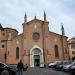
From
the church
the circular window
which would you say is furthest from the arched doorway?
the circular window

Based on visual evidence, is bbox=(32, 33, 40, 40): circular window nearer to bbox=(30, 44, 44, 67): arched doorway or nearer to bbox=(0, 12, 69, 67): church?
bbox=(0, 12, 69, 67): church

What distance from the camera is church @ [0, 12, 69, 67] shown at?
2026 inches

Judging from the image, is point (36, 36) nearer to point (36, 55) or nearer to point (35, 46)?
point (35, 46)

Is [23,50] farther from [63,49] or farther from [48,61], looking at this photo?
[63,49]

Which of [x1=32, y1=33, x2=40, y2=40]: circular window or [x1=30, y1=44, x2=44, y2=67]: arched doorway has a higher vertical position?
[x1=32, y1=33, x2=40, y2=40]: circular window

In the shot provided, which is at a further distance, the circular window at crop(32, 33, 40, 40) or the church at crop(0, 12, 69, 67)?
the circular window at crop(32, 33, 40, 40)

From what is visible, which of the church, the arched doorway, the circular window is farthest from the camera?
the circular window

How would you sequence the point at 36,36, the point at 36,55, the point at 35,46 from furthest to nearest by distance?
the point at 36,36, the point at 36,55, the point at 35,46

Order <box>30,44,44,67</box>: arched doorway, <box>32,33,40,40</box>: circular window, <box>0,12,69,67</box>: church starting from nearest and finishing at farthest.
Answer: <box>0,12,69,67</box>: church → <box>30,44,44,67</box>: arched doorway → <box>32,33,40,40</box>: circular window

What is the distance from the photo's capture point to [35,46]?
171ft

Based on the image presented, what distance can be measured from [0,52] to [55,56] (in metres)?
A: 13.7

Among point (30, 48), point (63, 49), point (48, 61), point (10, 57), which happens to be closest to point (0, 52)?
point (10, 57)

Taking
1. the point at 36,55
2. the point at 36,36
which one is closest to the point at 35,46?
the point at 36,55

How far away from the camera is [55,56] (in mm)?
52250
